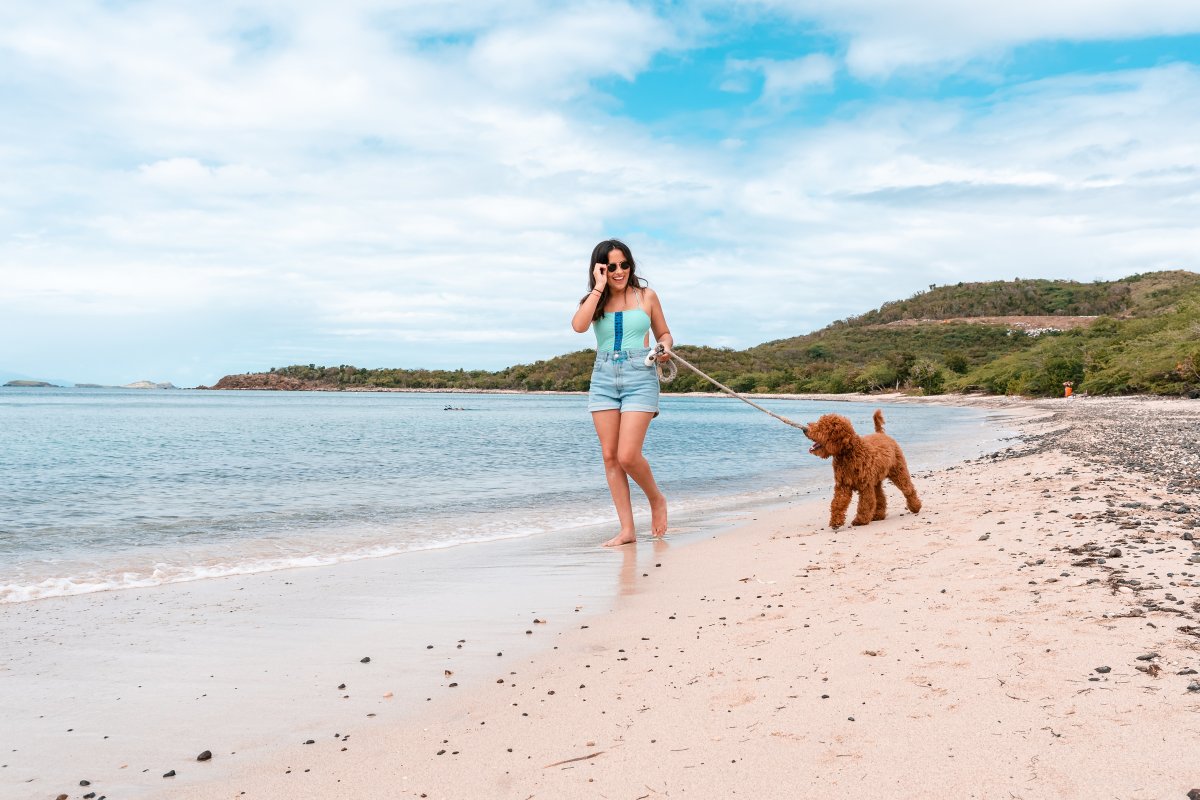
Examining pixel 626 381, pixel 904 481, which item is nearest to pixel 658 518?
pixel 626 381

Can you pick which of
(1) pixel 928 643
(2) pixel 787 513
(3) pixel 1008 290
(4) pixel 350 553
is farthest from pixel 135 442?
(3) pixel 1008 290

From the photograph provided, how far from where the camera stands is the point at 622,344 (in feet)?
20.9

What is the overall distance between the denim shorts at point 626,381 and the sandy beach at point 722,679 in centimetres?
Result: 137

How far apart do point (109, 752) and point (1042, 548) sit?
Answer: 15.7 ft

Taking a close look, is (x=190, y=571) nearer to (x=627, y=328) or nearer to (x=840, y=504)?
(x=627, y=328)

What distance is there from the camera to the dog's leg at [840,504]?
6.57 m

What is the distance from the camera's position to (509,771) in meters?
2.49

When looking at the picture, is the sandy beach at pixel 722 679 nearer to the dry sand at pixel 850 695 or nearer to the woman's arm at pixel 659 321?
the dry sand at pixel 850 695

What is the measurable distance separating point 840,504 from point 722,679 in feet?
12.5

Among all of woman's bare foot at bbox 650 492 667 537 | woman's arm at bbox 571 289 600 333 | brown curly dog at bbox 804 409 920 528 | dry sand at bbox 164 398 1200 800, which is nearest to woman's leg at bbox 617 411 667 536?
woman's bare foot at bbox 650 492 667 537

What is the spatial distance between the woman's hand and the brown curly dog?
6.55ft

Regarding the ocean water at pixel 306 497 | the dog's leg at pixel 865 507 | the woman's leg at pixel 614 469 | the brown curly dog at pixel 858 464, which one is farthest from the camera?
the ocean water at pixel 306 497

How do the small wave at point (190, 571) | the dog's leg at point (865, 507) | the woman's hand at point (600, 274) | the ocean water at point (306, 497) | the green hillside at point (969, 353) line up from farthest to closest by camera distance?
the green hillside at point (969, 353) → the ocean water at point (306, 497) → the dog's leg at point (865, 507) → the woman's hand at point (600, 274) → the small wave at point (190, 571)

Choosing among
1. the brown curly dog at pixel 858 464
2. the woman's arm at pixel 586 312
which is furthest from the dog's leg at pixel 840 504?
the woman's arm at pixel 586 312
